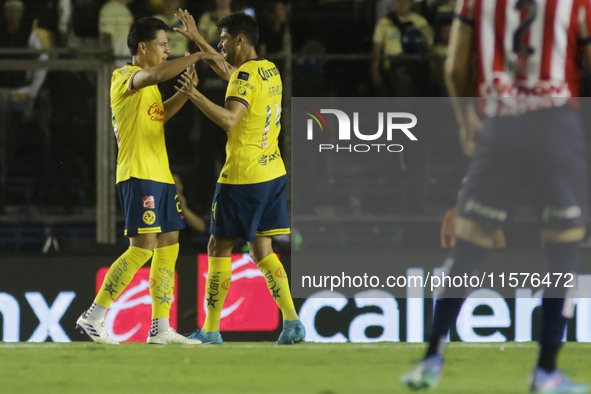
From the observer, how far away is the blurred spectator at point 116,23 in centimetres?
717

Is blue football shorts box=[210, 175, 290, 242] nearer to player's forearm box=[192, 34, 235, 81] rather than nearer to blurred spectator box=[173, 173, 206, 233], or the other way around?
player's forearm box=[192, 34, 235, 81]

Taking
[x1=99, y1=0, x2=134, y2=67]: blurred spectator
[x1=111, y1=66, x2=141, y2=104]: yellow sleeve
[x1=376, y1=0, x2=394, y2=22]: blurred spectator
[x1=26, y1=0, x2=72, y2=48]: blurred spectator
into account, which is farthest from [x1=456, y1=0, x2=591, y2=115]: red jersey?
[x1=26, y1=0, x2=72, y2=48]: blurred spectator

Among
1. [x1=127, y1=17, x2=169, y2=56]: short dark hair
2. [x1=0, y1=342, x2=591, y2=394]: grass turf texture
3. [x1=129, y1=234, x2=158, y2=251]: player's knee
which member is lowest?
[x1=0, y1=342, x2=591, y2=394]: grass turf texture

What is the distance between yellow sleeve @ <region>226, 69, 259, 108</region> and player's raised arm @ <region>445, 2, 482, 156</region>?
5.45 feet

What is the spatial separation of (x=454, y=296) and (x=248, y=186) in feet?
6.06

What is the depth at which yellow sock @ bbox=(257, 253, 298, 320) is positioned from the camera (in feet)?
15.1

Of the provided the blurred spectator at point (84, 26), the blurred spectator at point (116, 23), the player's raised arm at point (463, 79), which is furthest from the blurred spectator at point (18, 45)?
the player's raised arm at point (463, 79)

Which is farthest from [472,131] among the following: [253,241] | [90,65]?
[90,65]

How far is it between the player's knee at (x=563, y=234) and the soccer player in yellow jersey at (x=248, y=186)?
194 centimetres

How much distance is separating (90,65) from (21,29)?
290cm

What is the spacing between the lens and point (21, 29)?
8.27 meters

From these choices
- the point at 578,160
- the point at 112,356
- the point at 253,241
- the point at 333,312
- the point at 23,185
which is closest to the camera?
the point at 578,160

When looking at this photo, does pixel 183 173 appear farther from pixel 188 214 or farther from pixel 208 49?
pixel 208 49

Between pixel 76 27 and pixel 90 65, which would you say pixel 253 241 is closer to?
pixel 90 65
